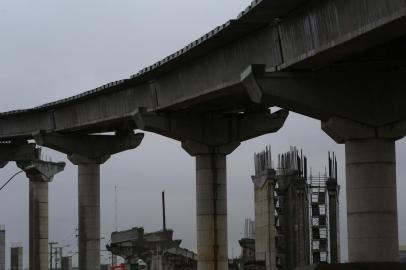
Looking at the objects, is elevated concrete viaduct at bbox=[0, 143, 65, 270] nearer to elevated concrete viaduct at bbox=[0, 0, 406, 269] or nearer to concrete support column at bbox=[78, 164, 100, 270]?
concrete support column at bbox=[78, 164, 100, 270]

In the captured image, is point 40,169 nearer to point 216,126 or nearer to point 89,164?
point 89,164

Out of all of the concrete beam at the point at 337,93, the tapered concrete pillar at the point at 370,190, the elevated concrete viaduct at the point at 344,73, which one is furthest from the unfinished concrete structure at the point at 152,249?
the concrete beam at the point at 337,93

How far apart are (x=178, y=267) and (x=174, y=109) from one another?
4906cm

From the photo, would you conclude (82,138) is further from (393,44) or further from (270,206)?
(393,44)

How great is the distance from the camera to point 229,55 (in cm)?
3506

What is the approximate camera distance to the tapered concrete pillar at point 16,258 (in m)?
107

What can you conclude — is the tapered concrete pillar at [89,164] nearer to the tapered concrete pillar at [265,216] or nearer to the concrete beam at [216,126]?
the concrete beam at [216,126]

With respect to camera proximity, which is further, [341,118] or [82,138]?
[82,138]

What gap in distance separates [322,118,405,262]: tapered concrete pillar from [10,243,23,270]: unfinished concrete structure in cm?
8240

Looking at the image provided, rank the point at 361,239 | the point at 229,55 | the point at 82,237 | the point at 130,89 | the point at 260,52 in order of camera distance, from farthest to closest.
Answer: the point at 82,237 → the point at 130,89 → the point at 229,55 → the point at 260,52 → the point at 361,239

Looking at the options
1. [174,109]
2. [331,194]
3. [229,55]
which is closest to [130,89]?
[174,109]

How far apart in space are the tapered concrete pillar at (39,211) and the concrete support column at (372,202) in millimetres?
41143

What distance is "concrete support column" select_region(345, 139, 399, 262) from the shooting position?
2850 cm

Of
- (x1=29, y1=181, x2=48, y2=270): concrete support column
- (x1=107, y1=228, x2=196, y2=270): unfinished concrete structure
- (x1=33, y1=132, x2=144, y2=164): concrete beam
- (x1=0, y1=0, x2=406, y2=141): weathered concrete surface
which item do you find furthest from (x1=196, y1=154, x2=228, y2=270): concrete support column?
(x1=107, y1=228, x2=196, y2=270): unfinished concrete structure
